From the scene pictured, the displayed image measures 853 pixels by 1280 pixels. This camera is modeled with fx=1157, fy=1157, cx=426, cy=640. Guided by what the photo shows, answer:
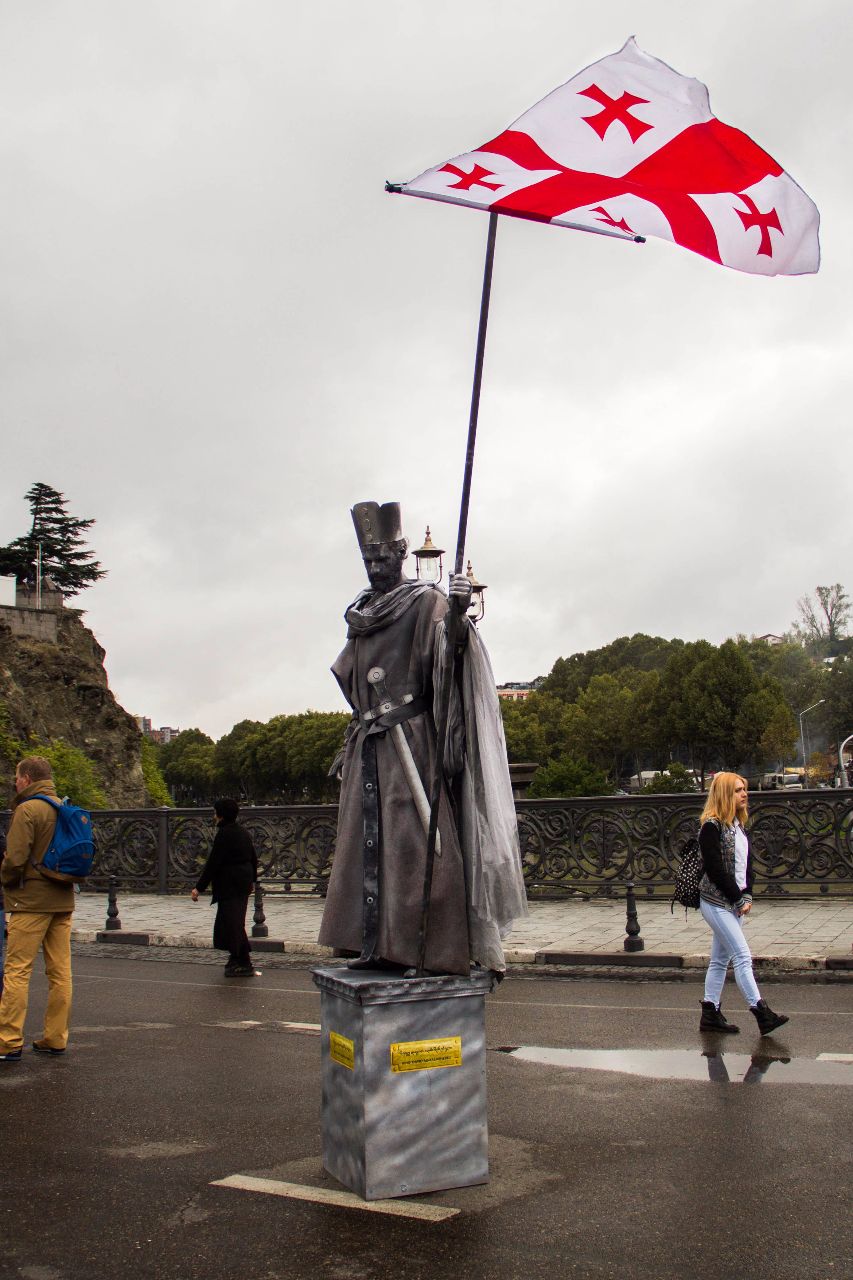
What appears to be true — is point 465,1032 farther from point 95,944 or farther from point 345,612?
point 95,944

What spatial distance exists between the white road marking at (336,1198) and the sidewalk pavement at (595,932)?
7.24 m

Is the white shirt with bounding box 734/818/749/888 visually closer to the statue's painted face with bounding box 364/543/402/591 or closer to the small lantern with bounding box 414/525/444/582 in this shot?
the statue's painted face with bounding box 364/543/402/591

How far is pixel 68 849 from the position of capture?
24.8 ft

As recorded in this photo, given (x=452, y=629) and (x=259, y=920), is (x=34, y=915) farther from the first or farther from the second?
(x=259, y=920)

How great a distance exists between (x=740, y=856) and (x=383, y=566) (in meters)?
4.38

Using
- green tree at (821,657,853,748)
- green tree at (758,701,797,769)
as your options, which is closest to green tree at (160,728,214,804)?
green tree at (821,657,853,748)

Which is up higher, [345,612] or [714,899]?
[345,612]

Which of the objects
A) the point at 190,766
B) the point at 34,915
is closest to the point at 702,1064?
the point at 34,915

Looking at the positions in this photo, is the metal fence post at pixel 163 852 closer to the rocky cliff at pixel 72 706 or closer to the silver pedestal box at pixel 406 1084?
the silver pedestal box at pixel 406 1084

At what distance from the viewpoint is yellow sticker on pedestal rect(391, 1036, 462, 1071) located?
4508 mm

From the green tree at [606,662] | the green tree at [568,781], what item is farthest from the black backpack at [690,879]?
the green tree at [606,662]

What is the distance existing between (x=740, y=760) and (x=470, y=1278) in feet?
242

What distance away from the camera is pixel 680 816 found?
16172 mm

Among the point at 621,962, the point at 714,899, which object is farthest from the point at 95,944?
the point at 714,899
